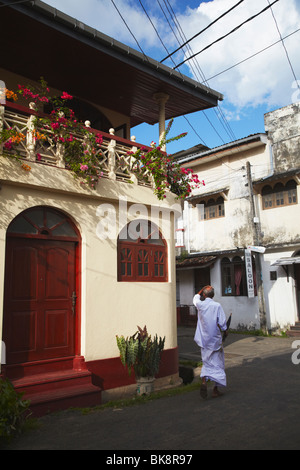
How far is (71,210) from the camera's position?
6.89 metres

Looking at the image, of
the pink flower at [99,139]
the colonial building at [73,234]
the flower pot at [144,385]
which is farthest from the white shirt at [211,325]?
the pink flower at [99,139]

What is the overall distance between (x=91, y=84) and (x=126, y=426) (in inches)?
268

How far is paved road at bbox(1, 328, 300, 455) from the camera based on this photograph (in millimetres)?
4203

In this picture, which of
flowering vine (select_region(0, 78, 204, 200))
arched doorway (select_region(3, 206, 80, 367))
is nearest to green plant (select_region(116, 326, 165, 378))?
arched doorway (select_region(3, 206, 80, 367))

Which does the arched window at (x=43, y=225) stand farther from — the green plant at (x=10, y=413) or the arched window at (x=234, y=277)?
the arched window at (x=234, y=277)

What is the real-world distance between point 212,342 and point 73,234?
10.3 ft

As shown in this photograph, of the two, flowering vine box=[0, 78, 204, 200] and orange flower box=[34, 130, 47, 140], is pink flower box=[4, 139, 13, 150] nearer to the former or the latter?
flowering vine box=[0, 78, 204, 200]

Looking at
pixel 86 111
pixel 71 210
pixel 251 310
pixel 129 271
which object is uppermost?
pixel 86 111

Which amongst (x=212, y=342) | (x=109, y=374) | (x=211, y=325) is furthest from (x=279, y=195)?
(x=109, y=374)

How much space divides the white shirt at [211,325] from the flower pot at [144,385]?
1302 mm

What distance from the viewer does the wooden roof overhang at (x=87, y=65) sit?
646 centimetres
